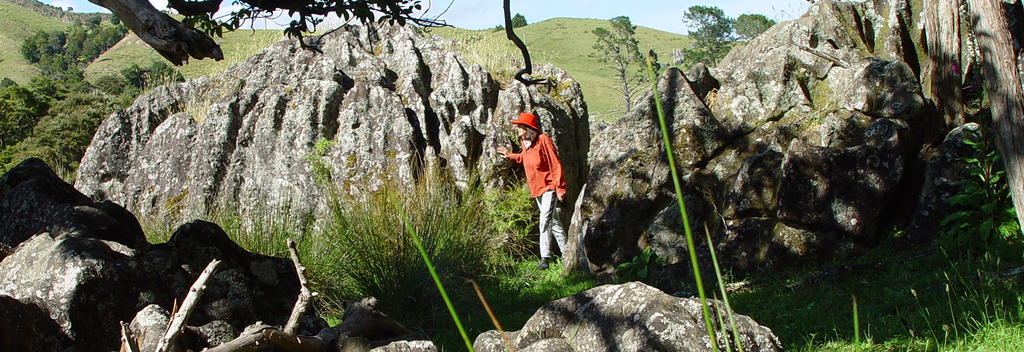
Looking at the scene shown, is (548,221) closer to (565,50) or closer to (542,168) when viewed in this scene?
(542,168)

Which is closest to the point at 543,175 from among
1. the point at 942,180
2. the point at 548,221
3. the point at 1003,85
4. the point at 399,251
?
the point at 548,221

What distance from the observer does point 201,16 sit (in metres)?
4.20

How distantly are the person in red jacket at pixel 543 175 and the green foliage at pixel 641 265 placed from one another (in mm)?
1510

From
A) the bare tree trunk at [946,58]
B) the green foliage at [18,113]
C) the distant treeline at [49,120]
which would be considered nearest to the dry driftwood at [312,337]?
the bare tree trunk at [946,58]

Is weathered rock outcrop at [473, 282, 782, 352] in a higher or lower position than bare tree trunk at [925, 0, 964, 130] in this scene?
lower

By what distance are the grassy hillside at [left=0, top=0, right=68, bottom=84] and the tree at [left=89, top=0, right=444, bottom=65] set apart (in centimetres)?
7502

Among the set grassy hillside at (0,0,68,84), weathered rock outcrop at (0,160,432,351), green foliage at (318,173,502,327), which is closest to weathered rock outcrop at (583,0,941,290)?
green foliage at (318,173,502,327)

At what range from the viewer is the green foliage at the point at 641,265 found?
19.6 ft

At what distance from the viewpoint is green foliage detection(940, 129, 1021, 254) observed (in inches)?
181

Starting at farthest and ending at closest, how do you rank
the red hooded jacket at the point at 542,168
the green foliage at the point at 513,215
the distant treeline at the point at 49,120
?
1. the distant treeline at the point at 49,120
2. the green foliage at the point at 513,215
3. the red hooded jacket at the point at 542,168

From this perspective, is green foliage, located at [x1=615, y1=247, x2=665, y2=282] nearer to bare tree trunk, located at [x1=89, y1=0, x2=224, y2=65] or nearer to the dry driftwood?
the dry driftwood

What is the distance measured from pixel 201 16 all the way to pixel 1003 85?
4751 mm

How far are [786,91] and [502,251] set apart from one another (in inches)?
146

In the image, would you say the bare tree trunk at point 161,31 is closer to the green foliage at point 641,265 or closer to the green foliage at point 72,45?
the green foliage at point 641,265
